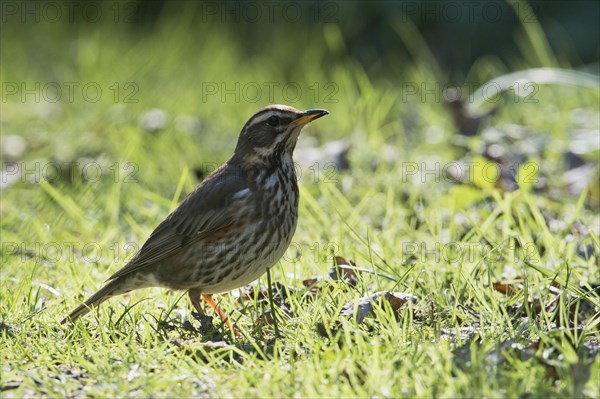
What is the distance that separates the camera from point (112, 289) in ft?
15.4

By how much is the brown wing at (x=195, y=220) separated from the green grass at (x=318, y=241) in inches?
10.0

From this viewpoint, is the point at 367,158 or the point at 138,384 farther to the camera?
the point at 367,158

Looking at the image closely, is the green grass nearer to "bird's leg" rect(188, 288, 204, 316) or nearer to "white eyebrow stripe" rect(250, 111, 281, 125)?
"bird's leg" rect(188, 288, 204, 316)

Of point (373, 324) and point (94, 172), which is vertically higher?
point (94, 172)

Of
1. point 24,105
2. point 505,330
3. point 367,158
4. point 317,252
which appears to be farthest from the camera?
point 24,105

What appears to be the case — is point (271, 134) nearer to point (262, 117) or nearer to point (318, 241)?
point (262, 117)

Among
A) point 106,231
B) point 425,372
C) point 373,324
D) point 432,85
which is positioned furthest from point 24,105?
point 425,372

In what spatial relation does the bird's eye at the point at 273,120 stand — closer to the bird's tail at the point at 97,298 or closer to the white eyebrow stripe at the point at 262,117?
the white eyebrow stripe at the point at 262,117

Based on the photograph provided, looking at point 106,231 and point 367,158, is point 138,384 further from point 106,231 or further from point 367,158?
point 367,158

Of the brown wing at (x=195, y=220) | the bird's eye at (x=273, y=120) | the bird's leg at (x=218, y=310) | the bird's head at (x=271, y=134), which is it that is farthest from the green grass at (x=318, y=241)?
the bird's eye at (x=273, y=120)

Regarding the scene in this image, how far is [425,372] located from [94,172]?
3.94m

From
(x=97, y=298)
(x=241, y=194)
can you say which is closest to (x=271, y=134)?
(x=241, y=194)

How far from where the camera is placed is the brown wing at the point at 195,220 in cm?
484

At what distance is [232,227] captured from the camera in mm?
4820
